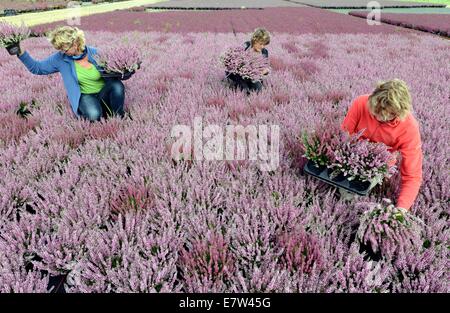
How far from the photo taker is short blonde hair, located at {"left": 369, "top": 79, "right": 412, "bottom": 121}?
2027 mm

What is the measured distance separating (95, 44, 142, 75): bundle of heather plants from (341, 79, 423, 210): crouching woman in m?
2.40

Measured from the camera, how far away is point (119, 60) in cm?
333

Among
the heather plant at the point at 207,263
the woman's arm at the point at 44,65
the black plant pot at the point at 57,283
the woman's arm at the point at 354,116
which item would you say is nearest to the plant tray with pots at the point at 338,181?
the woman's arm at the point at 354,116

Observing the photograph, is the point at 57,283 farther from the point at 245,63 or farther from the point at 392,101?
A: the point at 245,63

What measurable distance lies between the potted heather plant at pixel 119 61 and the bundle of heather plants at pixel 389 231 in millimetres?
2817

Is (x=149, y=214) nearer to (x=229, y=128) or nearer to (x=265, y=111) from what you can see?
(x=229, y=128)

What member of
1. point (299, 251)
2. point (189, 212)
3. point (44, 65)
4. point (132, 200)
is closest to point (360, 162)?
point (299, 251)

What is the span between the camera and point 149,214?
2096mm

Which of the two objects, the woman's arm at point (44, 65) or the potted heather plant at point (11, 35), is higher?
the potted heather plant at point (11, 35)

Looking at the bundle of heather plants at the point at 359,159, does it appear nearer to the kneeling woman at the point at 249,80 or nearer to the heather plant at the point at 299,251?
the heather plant at the point at 299,251

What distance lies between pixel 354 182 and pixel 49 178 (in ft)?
7.80

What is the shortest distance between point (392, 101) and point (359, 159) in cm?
45

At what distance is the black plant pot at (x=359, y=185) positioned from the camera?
7.07 ft
